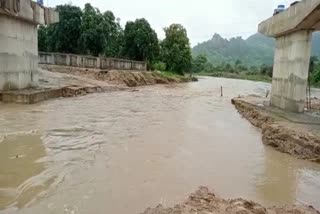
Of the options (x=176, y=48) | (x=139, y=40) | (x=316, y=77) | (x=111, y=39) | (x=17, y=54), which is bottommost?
(x=316, y=77)

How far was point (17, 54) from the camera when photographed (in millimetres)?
14820

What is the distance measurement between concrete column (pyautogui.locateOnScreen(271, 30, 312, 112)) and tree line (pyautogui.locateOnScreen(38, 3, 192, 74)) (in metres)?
26.0

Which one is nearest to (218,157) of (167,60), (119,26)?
(119,26)

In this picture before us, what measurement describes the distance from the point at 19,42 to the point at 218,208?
13.0m

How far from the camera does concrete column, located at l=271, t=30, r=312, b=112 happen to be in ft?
40.1

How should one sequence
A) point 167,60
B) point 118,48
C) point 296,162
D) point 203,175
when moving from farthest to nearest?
point 167,60 → point 118,48 → point 296,162 → point 203,175

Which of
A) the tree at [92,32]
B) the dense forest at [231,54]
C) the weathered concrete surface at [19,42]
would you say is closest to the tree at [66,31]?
the tree at [92,32]

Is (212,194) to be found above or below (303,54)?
below

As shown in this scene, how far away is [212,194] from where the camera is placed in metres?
5.42

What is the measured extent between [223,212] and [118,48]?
43510 millimetres

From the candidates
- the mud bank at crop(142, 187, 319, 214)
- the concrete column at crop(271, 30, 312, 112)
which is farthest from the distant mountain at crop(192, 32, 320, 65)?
the mud bank at crop(142, 187, 319, 214)

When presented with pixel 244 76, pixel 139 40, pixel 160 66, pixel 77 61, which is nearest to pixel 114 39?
pixel 139 40

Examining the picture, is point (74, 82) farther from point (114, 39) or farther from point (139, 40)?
point (114, 39)

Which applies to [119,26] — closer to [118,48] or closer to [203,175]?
[118,48]
